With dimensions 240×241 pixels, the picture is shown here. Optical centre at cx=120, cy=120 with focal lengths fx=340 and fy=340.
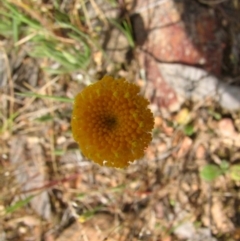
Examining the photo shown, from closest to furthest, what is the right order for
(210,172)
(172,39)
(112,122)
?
(112,122) < (210,172) < (172,39)

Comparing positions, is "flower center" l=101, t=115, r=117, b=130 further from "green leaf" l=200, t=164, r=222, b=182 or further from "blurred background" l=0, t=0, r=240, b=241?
"green leaf" l=200, t=164, r=222, b=182

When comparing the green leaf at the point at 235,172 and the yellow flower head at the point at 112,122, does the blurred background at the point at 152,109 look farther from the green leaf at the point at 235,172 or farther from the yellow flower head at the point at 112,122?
the yellow flower head at the point at 112,122

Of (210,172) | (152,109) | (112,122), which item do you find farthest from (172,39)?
(112,122)

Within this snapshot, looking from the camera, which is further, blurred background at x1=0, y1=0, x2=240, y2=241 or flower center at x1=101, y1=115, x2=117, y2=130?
blurred background at x1=0, y1=0, x2=240, y2=241

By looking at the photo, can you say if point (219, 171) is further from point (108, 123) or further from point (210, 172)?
point (108, 123)

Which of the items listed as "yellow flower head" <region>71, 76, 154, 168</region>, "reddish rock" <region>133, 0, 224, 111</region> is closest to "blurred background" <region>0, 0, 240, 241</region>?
"reddish rock" <region>133, 0, 224, 111</region>

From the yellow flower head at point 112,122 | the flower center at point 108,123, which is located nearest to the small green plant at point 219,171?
the yellow flower head at point 112,122
